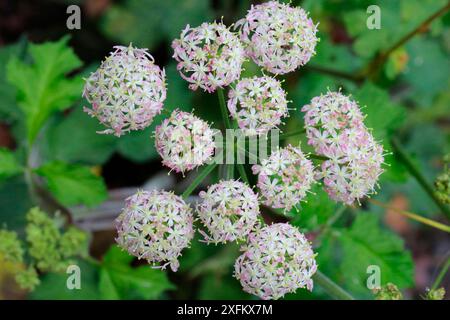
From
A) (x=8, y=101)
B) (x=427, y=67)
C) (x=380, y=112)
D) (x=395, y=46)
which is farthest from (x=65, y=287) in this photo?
(x=427, y=67)

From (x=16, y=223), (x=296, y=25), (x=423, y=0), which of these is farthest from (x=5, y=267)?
(x=423, y=0)

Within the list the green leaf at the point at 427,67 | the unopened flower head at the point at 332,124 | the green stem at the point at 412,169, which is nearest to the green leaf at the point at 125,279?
the unopened flower head at the point at 332,124

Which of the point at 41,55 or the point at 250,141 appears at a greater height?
the point at 41,55

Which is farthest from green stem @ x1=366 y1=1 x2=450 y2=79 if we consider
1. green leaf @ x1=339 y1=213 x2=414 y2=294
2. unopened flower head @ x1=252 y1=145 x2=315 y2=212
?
unopened flower head @ x1=252 y1=145 x2=315 y2=212

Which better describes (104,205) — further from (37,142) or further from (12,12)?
(12,12)

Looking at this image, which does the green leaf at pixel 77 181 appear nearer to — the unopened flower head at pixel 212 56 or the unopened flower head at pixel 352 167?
the unopened flower head at pixel 212 56

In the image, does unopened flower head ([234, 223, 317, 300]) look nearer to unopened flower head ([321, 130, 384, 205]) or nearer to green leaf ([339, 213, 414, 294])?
unopened flower head ([321, 130, 384, 205])

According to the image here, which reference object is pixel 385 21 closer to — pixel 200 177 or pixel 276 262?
pixel 200 177
